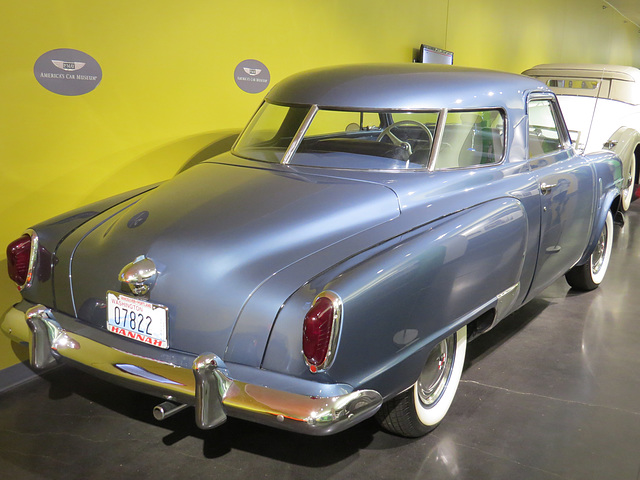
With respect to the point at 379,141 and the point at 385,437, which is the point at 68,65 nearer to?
the point at 379,141

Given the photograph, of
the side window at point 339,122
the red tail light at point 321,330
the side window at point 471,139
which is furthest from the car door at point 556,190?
the red tail light at point 321,330

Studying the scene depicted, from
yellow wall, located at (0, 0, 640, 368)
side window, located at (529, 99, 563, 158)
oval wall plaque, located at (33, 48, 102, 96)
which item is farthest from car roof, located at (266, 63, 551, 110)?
oval wall plaque, located at (33, 48, 102, 96)

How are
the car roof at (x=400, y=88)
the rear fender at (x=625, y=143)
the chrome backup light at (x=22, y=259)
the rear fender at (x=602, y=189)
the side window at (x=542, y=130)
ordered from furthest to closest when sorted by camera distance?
1. the rear fender at (x=625, y=143)
2. the rear fender at (x=602, y=189)
3. the side window at (x=542, y=130)
4. the car roof at (x=400, y=88)
5. the chrome backup light at (x=22, y=259)

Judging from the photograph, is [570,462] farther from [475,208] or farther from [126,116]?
[126,116]

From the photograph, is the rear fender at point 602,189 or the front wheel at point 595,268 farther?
the front wheel at point 595,268

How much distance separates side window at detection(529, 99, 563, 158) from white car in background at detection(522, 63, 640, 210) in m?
2.39

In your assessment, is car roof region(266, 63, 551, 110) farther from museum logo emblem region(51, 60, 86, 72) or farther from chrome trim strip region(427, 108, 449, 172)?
museum logo emblem region(51, 60, 86, 72)

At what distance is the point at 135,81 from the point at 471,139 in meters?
1.88

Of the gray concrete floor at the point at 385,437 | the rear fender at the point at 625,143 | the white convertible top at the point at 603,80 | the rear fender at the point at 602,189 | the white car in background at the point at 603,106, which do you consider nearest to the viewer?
the gray concrete floor at the point at 385,437

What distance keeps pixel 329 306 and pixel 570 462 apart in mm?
1270

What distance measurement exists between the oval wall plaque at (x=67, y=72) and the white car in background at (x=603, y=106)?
4.48 m

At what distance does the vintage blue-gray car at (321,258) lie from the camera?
6.16 feet

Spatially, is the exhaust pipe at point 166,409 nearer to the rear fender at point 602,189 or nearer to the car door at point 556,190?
the car door at point 556,190

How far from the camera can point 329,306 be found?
180 centimetres
